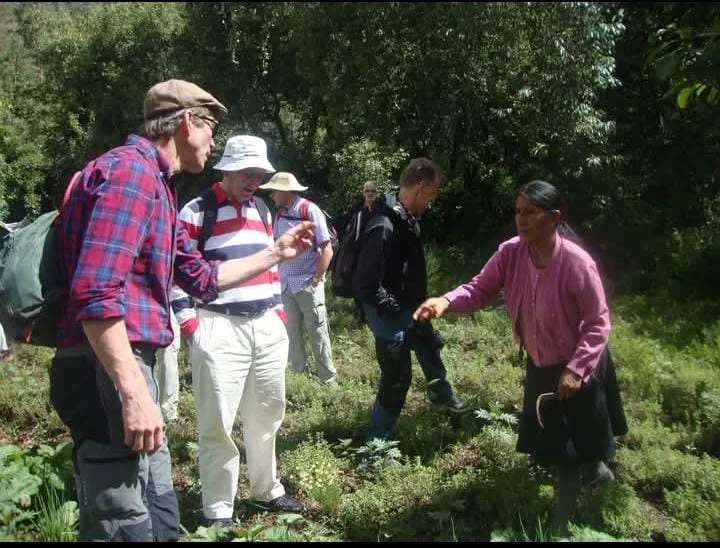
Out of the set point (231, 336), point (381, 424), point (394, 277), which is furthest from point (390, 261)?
point (231, 336)

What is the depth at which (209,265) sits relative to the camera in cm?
272

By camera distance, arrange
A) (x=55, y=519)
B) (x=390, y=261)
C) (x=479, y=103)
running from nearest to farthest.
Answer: (x=55, y=519), (x=390, y=261), (x=479, y=103)

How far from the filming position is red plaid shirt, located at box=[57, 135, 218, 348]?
6.36 ft

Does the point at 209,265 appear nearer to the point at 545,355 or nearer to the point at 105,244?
the point at 105,244

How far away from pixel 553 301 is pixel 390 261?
1195 mm

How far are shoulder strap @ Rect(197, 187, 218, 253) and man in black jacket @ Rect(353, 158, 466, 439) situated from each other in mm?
947

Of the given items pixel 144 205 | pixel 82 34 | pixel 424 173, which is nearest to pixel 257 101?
pixel 424 173

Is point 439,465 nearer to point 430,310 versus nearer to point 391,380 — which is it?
point 391,380

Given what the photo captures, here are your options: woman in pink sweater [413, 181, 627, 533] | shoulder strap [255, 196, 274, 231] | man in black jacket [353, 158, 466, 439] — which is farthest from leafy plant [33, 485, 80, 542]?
man in black jacket [353, 158, 466, 439]

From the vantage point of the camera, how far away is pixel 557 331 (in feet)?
10.5

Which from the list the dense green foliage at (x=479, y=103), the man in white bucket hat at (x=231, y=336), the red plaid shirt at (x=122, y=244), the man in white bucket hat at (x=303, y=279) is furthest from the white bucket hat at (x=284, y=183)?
the red plaid shirt at (x=122, y=244)

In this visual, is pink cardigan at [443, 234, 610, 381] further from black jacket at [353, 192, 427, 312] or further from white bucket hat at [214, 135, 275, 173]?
white bucket hat at [214, 135, 275, 173]

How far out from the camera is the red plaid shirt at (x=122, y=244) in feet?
6.36

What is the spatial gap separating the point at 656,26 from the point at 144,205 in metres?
4.02
